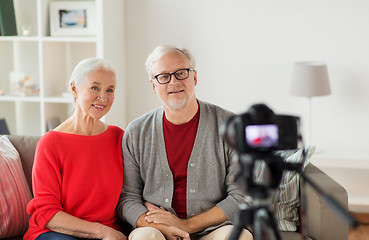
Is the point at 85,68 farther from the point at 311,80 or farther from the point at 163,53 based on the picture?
the point at 311,80

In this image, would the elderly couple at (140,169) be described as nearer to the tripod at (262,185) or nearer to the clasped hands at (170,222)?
the clasped hands at (170,222)

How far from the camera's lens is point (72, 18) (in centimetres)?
386

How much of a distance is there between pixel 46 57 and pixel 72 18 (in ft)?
1.18

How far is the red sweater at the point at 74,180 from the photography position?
2055 mm

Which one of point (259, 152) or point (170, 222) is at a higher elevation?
point (259, 152)

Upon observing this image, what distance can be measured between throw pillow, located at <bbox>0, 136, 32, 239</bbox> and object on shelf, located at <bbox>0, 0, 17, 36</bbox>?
1.81m

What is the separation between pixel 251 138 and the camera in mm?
Result: 1160

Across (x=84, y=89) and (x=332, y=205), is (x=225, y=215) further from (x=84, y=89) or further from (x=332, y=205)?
(x=332, y=205)

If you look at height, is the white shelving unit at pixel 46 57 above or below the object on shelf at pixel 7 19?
below

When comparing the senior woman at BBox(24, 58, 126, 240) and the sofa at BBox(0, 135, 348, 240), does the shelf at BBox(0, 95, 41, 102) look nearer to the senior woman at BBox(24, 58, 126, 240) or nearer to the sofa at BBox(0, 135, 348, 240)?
the sofa at BBox(0, 135, 348, 240)

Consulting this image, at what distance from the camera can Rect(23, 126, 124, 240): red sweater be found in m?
2.05

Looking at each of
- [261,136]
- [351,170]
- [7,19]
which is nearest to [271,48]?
[351,170]

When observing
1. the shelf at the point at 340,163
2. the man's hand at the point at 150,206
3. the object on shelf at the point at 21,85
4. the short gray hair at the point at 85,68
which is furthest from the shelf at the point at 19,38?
the shelf at the point at 340,163

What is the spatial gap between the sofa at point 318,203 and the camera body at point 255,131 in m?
0.92
